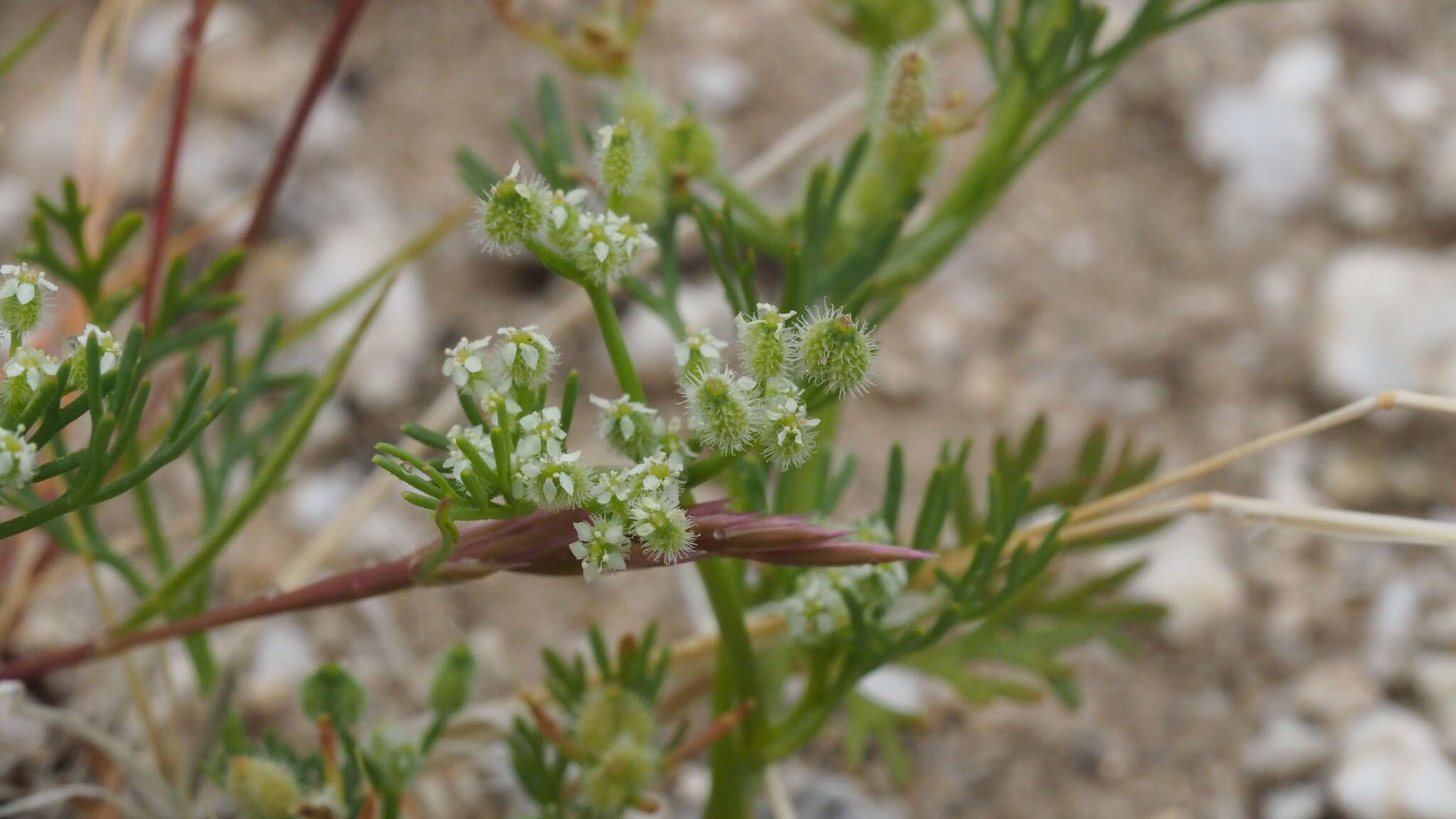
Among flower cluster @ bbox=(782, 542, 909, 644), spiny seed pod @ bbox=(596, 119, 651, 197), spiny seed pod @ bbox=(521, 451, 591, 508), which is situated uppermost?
spiny seed pod @ bbox=(596, 119, 651, 197)

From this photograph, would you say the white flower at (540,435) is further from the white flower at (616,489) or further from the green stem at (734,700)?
the green stem at (734,700)

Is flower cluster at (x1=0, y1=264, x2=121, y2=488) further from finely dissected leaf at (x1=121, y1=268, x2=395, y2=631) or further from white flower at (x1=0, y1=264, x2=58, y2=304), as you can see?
finely dissected leaf at (x1=121, y1=268, x2=395, y2=631)

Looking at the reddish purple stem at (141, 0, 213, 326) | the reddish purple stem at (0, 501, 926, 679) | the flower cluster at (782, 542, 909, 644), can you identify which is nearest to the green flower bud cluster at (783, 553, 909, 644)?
the flower cluster at (782, 542, 909, 644)

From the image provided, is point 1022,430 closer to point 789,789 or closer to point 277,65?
point 789,789

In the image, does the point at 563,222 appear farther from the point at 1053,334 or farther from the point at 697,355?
the point at 1053,334

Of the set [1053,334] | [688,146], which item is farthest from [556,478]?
[1053,334]

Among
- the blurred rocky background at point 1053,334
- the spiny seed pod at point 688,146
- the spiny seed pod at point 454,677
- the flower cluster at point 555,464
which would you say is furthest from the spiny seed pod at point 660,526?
the blurred rocky background at point 1053,334
